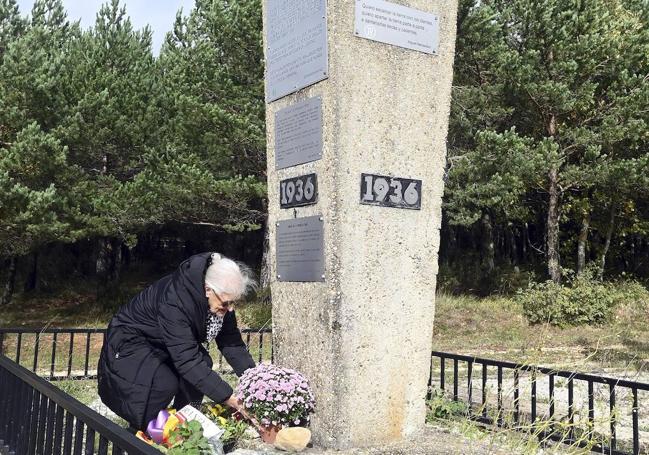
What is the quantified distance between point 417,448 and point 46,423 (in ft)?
7.12

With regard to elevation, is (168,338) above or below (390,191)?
below

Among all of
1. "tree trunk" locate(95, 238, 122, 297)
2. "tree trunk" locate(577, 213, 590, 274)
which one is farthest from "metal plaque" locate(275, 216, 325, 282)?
"tree trunk" locate(95, 238, 122, 297)

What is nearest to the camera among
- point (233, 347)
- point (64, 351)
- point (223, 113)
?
point (233, 347)

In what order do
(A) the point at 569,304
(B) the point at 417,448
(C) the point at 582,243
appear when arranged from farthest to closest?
1. (C) the point at 582,243
2. (A) the point at 569,304
3. (B) the point at 417,448

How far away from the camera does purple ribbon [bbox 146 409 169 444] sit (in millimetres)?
3529

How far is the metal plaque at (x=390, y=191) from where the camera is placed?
13.2ft

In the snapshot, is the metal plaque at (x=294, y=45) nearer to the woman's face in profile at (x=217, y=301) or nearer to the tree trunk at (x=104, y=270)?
the woman's face in profile at (x=217, y=301)

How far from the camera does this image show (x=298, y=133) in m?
4.30

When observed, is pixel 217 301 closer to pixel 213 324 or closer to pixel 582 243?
pixel 213 324

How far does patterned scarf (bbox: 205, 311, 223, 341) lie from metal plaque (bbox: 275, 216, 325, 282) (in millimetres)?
669

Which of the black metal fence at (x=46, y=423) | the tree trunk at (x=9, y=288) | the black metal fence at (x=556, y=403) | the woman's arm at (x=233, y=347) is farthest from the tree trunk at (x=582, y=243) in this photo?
the tree trunk at (x=9, y=288)

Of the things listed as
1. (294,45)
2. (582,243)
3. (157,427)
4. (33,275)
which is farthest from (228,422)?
(33,275)

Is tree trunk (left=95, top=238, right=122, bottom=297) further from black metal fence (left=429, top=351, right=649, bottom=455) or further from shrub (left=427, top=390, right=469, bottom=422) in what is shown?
shrub (left=427, top=390, right=469, bottom=422)

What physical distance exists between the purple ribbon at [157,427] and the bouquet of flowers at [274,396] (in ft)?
1.58
